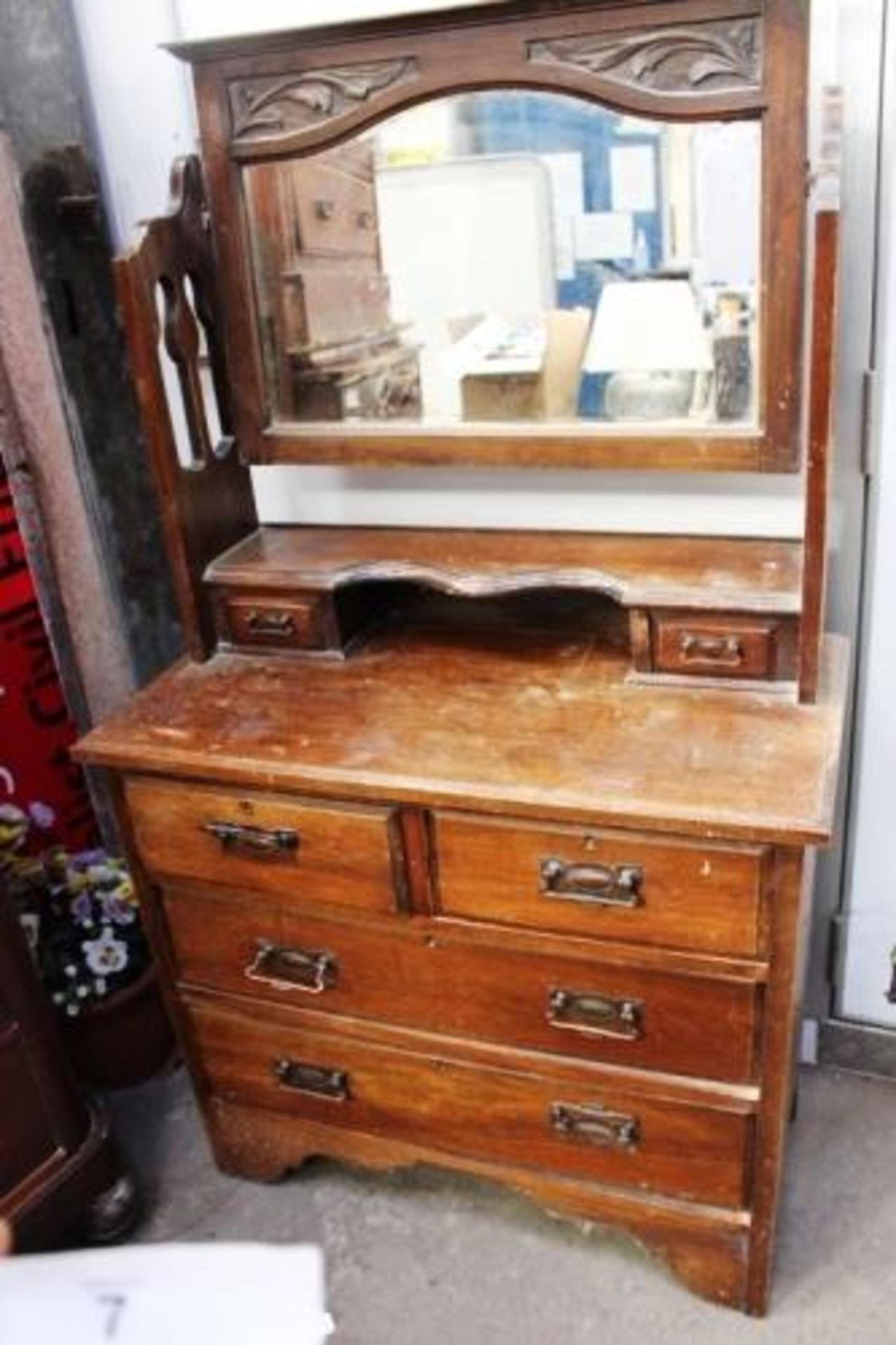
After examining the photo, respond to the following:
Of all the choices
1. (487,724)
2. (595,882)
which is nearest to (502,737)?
(487,724)

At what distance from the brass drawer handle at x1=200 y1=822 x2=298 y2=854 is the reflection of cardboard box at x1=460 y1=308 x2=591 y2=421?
1.91 feet

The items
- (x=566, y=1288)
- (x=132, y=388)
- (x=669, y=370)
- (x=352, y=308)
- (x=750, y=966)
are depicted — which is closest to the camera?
(x=750, y=966)

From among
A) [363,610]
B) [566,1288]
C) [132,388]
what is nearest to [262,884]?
[363,610]

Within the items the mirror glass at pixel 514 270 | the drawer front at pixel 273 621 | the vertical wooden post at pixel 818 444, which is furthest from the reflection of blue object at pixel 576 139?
the drawer front at pixel 273 621

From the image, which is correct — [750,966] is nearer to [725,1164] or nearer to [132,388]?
[725,1164]

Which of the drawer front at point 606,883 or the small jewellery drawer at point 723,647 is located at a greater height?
the small jewellery drawer at point 723,647

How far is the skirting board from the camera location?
1809 mm

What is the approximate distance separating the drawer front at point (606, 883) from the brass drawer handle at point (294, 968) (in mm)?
243

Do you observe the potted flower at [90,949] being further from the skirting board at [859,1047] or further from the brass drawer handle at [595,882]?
the skirting board at [859,1047]

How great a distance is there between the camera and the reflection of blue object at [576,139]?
→ 1273mm

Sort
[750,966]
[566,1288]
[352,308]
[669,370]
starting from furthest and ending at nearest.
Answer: [566,1288], [352,308], [669,370], [750,966]

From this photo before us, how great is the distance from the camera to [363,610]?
157 cm

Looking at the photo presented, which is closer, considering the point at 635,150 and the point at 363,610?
the point at 635,150

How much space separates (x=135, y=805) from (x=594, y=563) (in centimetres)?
65
